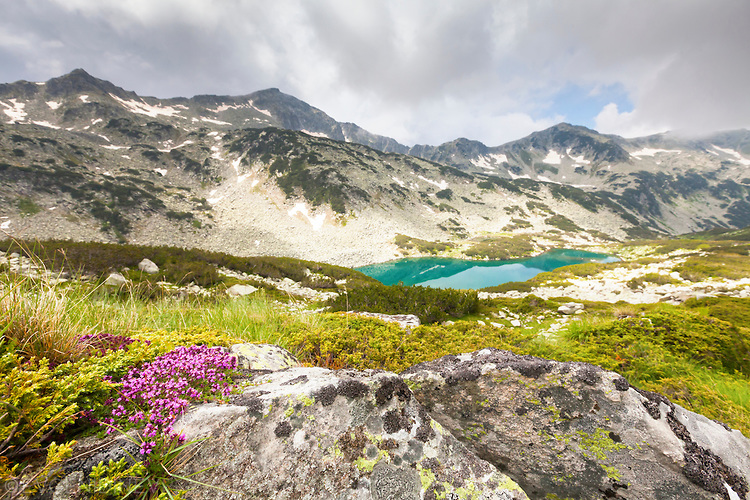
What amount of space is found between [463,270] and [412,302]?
47.0 m

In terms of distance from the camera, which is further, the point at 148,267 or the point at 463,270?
the point at 463,270

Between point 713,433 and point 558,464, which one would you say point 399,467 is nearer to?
point 558,464

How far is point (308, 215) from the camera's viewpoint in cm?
→ 7744

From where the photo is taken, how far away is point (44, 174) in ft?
192

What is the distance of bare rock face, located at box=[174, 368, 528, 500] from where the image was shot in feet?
5.35

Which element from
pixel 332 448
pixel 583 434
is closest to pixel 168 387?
pixel 332 448

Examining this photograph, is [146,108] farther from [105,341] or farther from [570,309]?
[570,309]

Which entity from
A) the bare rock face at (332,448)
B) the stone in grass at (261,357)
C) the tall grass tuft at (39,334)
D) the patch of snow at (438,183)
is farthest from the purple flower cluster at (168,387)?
the patch of snow at (438,183)

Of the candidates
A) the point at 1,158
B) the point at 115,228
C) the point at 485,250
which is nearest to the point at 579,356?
the point at 485,250

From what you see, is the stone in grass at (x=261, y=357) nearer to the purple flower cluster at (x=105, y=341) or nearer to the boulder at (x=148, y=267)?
the purple flower cluster at (x=105, y=341)

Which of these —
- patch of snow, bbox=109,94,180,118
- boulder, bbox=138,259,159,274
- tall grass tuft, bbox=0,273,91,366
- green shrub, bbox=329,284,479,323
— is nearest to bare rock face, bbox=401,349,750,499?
tall grass tuft, bbox=0,273,91,366

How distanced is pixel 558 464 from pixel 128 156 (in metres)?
129

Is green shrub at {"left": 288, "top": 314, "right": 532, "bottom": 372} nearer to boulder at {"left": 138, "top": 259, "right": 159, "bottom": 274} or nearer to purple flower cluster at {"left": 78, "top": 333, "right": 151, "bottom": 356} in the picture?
purple flower cluster at {"left": 78, "top": 333, "right": 151, "bottom": 356}

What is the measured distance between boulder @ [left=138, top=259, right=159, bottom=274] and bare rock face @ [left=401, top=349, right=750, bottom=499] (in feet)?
65.6
